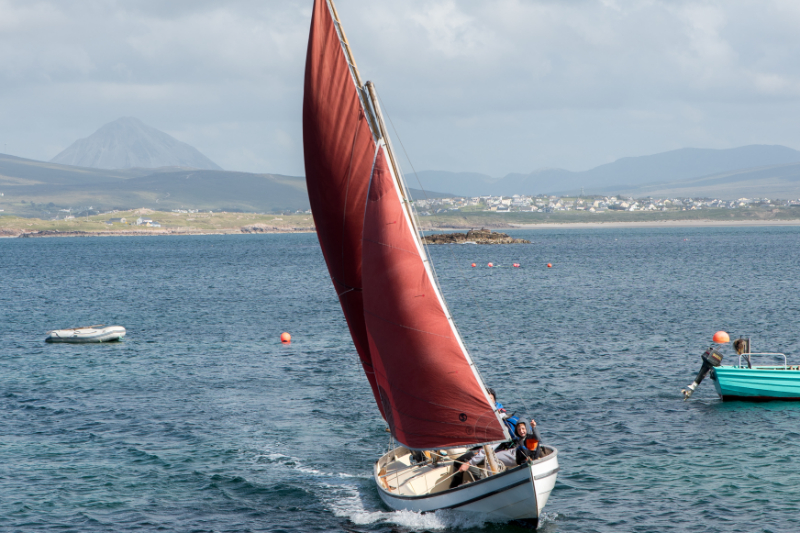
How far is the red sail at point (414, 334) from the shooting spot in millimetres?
20516

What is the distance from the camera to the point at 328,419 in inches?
1357

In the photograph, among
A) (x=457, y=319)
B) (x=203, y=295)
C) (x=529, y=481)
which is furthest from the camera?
(x=203, y=295)

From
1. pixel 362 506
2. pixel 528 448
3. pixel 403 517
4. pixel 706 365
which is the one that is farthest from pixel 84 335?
pixel 528 448

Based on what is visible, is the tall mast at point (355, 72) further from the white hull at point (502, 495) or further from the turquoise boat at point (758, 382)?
the turquoise boat at point (758, 382)

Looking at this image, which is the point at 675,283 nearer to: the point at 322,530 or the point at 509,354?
the point at 509,354

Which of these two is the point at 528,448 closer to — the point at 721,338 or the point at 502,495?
the point at 502,495

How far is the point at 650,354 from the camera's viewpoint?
46.8 m

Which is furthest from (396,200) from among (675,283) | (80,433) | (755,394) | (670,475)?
(675,283)

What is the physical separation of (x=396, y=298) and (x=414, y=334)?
3.67 ft

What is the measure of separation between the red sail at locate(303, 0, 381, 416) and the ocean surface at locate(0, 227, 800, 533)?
836cm

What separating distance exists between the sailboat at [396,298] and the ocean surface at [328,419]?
5.89 feet

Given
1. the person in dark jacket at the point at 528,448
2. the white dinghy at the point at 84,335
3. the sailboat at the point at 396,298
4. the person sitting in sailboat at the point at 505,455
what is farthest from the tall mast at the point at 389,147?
the white dinghy at the point at 84,335

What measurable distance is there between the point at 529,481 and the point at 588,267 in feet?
348

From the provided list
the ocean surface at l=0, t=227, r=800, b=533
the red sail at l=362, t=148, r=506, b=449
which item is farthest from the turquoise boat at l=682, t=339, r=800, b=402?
the red sail at l=362, t=148, r=506, b=449
